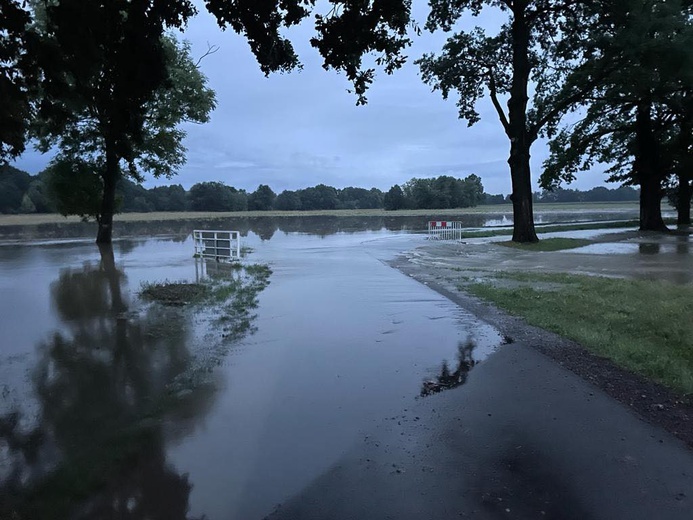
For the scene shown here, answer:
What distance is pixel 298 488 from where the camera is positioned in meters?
3.71

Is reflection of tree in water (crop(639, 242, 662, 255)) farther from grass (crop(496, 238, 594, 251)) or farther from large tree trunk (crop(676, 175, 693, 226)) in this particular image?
large tree trunk (crop(676, 175, 693, 226))

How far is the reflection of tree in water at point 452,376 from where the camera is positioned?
5.64 metres

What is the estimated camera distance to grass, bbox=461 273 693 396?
20.6 feet

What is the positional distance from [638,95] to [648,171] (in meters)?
6.69

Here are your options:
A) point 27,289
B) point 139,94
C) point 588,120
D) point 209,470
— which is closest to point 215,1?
point 139,94

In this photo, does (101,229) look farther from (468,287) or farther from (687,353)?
(687,353)

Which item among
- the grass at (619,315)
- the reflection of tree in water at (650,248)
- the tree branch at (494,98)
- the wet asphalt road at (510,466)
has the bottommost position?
the reflection of tree in water at (650,248)

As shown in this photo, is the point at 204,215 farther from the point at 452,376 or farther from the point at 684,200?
the point at 452,376

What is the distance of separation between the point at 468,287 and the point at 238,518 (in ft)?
32.4

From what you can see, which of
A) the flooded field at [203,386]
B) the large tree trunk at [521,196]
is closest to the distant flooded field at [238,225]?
the large tree trunk at [521,196]

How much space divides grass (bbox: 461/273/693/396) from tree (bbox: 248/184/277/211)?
13090cm

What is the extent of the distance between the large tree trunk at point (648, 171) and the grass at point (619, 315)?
24.5 m

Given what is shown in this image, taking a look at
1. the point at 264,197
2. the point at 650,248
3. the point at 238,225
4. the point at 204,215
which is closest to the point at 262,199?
the point at 264,197

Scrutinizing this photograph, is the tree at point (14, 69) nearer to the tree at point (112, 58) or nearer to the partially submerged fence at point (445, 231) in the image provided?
the tree at point (112, 58)
